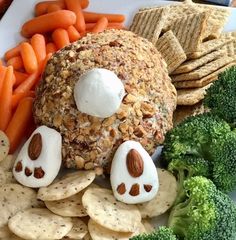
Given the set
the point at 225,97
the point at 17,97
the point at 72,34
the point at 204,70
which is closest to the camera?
the point at 225,97

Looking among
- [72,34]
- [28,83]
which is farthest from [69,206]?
[72,34]

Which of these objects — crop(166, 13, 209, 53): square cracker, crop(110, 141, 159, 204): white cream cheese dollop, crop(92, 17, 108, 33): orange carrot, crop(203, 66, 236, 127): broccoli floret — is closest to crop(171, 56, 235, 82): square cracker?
crop(166, 13, 209, 53): square cracker

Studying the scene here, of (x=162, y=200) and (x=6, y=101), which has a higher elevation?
(x=6, y=101)

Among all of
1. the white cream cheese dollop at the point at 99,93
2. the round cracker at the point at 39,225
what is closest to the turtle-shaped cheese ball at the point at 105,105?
the white cream cheese dollop at the point at 99,93

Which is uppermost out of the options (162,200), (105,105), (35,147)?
(105,105)

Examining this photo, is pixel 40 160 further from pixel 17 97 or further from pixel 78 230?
pixel 17 97

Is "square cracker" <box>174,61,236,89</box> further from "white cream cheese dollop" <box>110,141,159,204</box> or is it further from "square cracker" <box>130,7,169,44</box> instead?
"white cream cheese dollop" <box>110,141,159,204</box>
